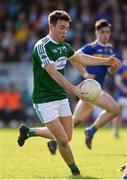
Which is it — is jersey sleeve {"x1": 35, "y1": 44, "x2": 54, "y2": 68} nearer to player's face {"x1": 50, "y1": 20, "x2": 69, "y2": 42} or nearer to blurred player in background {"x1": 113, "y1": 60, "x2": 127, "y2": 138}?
player's face {"x1": 50, "y1": 20, "x2": 69, "y2": 42}

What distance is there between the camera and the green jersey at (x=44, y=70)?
1104 cm

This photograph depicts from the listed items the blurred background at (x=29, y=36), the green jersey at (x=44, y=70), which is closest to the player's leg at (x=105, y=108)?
the green jersey at (x=44, y=70)

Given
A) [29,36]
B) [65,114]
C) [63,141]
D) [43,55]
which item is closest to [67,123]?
[65,114]

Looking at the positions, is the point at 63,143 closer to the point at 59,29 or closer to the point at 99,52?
the point at 59,29

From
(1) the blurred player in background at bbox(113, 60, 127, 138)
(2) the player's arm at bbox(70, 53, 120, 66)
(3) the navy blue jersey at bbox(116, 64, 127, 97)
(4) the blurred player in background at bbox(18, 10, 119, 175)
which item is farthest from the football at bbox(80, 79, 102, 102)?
(3) the navy blue jersey at bbox(116, 64, 127, 97)

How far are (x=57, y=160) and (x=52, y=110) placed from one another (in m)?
2.12

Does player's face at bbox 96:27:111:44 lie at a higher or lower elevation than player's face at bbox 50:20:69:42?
lower

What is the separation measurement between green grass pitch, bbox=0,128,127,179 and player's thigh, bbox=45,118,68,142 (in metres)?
0.54

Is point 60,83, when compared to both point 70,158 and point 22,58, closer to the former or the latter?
point 70,158

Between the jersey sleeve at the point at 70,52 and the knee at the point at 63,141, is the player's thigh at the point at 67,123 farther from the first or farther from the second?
the jersey sleeve at the point at 70,52

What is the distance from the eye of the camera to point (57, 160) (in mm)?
13039

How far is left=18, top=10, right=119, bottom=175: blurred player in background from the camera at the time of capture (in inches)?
427

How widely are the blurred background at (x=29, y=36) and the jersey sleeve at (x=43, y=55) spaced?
13.6 m

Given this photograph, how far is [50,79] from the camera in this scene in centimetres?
1130
